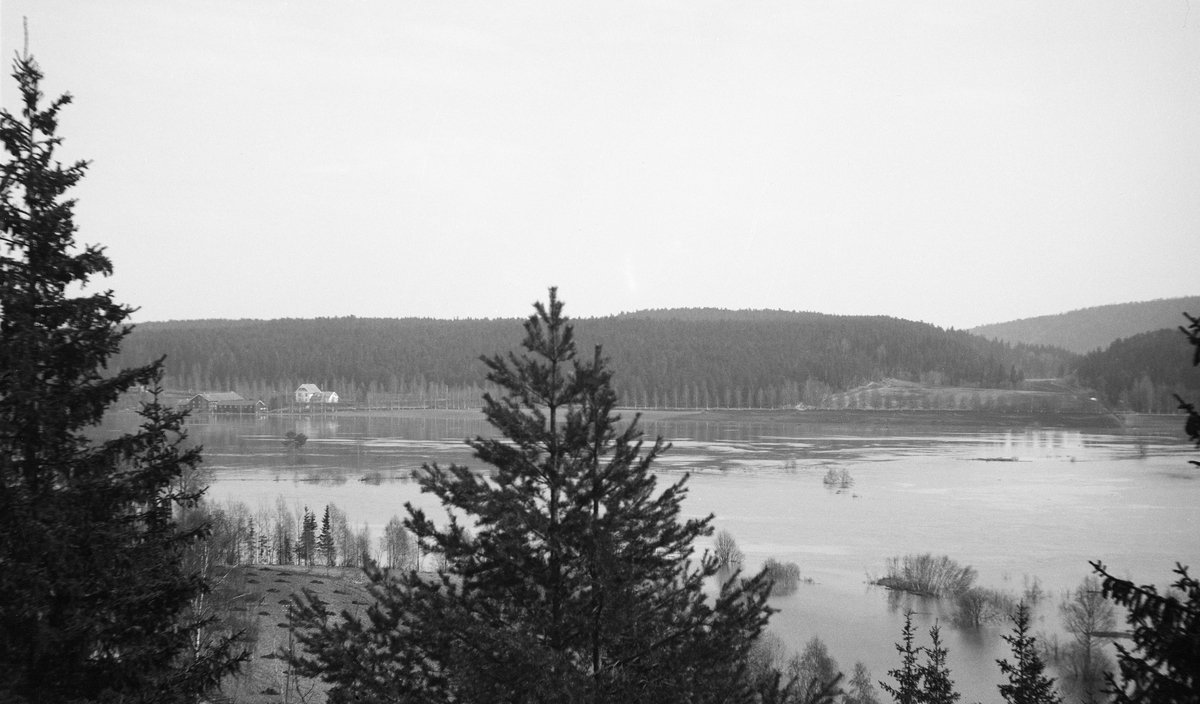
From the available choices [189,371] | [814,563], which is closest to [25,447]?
[814,563]

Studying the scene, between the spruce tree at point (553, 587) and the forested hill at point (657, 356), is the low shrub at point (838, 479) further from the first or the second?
the spruce tree at point (553, 587)

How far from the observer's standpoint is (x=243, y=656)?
14.3ft

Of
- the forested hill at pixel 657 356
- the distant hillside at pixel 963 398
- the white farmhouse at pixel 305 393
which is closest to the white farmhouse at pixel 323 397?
the white farmhouse at pixel 305 393

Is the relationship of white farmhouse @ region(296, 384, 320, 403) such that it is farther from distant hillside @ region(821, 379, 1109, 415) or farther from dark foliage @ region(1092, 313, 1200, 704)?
dark foliage @ region(1092, 313, 1200, 704)

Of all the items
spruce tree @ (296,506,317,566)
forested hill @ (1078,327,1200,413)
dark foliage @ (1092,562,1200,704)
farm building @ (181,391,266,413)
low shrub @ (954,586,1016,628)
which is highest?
forested hill @ (1078,327,1200,413)

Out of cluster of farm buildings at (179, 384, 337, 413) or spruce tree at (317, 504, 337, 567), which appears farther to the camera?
cluster of farm buildings at (179, 384, 337, 413)

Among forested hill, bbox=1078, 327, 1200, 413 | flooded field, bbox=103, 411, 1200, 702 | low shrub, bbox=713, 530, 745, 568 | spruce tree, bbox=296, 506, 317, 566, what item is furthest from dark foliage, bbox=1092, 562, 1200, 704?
spruce tree, bbox=296, 506, 317, 566

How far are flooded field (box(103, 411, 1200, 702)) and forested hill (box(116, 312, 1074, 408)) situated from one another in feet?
54.4

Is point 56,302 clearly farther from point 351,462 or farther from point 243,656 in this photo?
point 351,462

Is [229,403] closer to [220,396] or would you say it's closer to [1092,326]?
[220,396]

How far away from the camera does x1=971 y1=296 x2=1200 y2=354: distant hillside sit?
4150 centimetres

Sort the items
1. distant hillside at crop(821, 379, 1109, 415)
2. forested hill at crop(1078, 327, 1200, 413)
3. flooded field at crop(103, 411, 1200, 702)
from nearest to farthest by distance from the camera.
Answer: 1. flooded field at crop(103, 411, 1200, 702)
2. forested hill at crop(1078, 327, 1200, 413)
3. distant hillside at crop(821, 379, 1109, 415)

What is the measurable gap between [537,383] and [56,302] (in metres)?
2.56

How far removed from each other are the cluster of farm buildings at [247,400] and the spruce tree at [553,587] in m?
58.9
